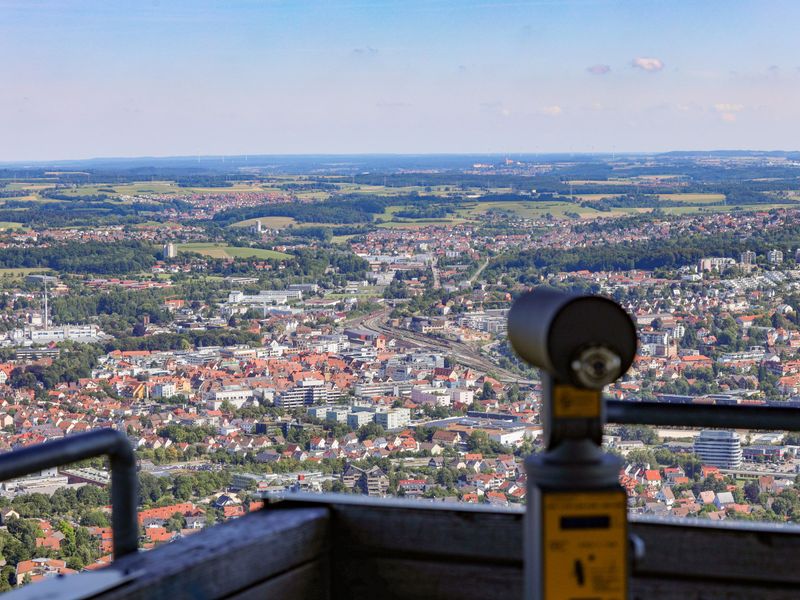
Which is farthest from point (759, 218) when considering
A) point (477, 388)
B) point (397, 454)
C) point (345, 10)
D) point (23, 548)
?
point (345, 10)

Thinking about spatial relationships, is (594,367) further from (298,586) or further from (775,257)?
(775,257)

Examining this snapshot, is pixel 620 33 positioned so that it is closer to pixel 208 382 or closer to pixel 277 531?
pixel 208 382

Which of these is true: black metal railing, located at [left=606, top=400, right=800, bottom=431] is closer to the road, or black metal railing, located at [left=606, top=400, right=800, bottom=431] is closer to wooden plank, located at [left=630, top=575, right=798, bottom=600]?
wooden plank, located at [left=630, top=575, right=798, bottom=600]

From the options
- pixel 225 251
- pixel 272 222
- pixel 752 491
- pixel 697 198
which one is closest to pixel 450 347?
pixel 752 491

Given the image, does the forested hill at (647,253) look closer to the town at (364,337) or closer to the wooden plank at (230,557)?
the town at (364,337)

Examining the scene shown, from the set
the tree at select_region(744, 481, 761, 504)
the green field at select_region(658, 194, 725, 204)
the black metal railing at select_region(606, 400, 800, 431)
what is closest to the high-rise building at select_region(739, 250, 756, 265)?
the green field at select_region(658, 194, 725, 204)

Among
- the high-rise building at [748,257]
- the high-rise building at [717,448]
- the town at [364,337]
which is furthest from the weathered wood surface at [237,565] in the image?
the high-rise building at [748,257]
